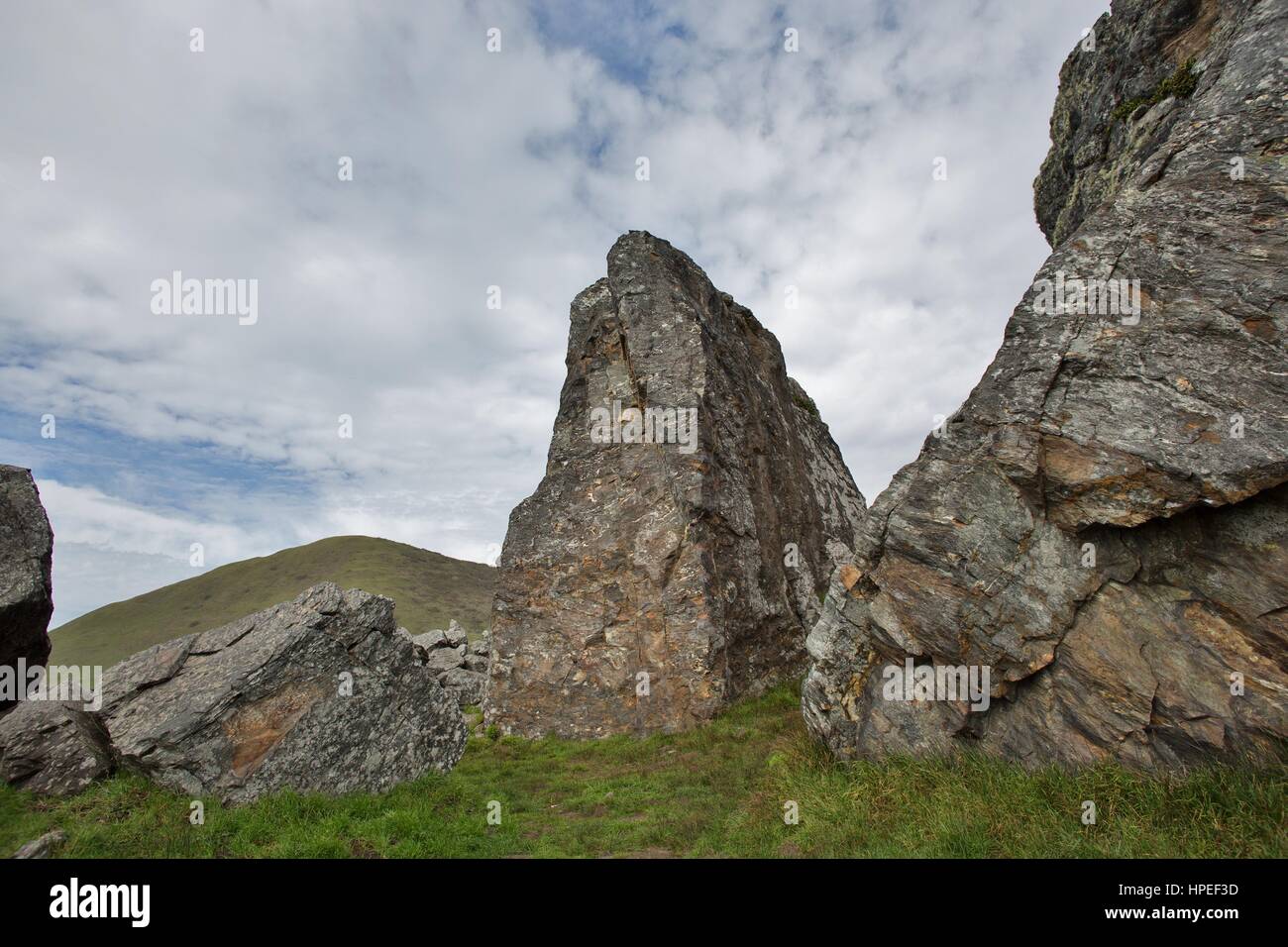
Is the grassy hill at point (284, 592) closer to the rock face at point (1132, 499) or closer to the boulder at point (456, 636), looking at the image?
the boulder at point (456, 636)

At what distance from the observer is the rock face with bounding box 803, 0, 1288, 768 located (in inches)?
306

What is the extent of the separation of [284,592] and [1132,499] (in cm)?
12342

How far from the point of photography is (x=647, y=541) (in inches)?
715

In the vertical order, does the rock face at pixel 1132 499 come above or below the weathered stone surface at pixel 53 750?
above

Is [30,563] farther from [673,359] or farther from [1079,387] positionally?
[1079,387]

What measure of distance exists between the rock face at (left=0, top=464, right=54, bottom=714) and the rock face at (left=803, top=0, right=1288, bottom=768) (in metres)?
16.9

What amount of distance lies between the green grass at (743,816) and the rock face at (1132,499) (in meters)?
0.59

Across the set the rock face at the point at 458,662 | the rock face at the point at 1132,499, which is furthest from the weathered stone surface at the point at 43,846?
the rock face at the point at 458,662

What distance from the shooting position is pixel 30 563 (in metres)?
14.4

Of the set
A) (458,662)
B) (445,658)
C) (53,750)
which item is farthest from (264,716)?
(445,658)

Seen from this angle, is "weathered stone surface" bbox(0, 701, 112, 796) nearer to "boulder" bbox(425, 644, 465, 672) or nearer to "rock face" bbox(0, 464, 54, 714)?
"rock face" bbox(0, 464, 54, 714)

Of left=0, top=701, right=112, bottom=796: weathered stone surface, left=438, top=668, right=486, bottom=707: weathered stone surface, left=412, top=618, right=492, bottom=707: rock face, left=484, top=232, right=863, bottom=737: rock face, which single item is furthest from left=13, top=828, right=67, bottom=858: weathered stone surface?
left=438, top=668, right=486, bottom=707: weathered stone surface

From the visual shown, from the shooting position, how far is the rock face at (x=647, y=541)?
680 inches

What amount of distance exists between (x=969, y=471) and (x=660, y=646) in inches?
388
